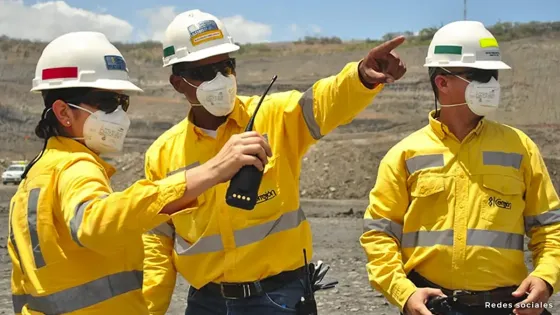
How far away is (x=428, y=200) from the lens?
11.5 ft

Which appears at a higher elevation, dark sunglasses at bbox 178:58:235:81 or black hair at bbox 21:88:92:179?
dark sunglasses at bbox 178:58:235:81

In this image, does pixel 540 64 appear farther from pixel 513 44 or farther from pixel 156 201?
pixel 156 201

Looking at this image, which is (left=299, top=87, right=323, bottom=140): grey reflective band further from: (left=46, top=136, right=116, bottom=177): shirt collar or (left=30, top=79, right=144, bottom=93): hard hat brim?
(left=46, top=136, right=116, bottom=177): shirt collar

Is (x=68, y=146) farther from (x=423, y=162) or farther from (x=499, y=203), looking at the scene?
(x=499, y=203)

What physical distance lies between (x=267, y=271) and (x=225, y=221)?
0.29 metres

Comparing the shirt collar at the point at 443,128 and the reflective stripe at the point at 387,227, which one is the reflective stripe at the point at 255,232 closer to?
the reflective stripe at the point at 387,227

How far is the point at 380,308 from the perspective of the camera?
7816 mm

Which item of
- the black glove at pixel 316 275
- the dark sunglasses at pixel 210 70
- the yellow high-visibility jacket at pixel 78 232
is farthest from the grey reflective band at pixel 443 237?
the yellow high-visibility jacket at pixel 78 232

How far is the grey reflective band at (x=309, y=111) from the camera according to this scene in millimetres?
3250

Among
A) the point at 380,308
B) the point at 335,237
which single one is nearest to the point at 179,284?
the point at 380,308

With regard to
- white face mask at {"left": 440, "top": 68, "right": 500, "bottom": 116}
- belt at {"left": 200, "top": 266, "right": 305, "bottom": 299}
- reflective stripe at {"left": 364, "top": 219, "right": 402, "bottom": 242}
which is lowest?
belt at {"left": 200, "top": 266, "right": 305, "bottom": 299}

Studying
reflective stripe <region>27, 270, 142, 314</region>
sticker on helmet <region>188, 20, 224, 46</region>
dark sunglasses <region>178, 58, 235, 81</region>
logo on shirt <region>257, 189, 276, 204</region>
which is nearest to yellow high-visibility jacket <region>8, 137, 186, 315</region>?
reflective stripe <region>27, 270, 142, 314</region>

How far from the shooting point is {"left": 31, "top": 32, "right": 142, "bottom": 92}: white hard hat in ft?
9.39

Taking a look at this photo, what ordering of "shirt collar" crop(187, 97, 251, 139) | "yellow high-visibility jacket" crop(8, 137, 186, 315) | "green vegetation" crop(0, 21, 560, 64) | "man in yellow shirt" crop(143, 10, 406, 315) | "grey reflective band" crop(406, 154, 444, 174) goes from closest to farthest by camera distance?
"yellow high-visibility jacket" crop(8, 137, 186, 315), "man in yellow shirt" crop(143, 10, 406, 315), "shirt collar" crop(187, 97, 251, 139), "grey reflective band" crop(406, 154, 444, 174), "green vegetation" crop(0, 21, 560, 64)
